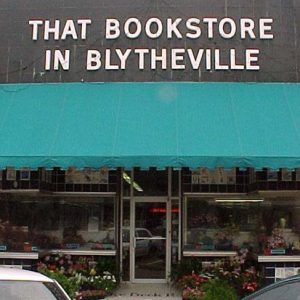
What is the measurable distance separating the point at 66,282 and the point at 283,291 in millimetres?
6513

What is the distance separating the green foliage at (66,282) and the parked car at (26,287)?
573 centimetres

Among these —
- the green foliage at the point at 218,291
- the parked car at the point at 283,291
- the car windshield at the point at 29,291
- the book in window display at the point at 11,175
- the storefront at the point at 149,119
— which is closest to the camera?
the car windshield at the point at 29,291

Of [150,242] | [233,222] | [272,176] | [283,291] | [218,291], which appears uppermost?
[272,176]

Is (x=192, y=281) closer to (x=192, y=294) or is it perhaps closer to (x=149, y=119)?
(x=192, y=294)

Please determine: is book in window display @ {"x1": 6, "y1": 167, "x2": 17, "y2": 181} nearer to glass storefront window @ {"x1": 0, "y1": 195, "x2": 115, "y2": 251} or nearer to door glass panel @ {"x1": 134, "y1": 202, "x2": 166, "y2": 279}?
glass storefront window @ {"x1": 0, "y1": 195, "x2": 115, "y2": 251}

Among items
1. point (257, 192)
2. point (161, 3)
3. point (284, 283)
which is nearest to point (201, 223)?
point (257, 192)

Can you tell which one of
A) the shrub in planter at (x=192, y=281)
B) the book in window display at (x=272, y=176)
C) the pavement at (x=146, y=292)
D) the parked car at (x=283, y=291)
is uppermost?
the book in window display at (x=272, y=176)

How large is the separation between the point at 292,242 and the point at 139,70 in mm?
4831

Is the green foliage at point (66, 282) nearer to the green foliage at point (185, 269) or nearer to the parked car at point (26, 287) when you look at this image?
the green foliage at point (185, 269)

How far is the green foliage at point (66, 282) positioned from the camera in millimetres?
11344

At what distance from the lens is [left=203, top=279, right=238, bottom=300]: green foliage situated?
11.1 m

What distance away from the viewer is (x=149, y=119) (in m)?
11.8

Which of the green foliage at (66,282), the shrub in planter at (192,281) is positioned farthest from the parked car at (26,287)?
the shrub in planter at (192,281)

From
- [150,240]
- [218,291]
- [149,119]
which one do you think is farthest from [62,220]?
[218,291]
